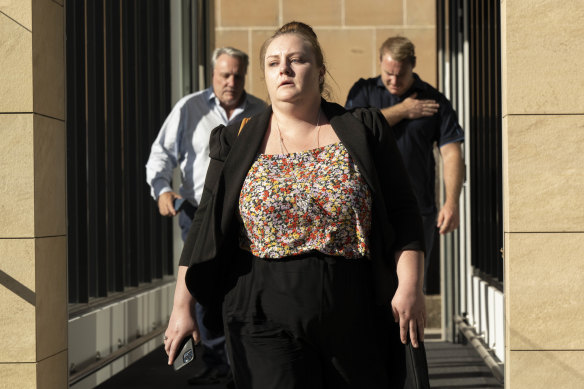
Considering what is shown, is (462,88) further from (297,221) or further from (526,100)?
(297,221)

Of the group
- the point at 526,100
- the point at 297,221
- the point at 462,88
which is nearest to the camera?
the point at 297,221

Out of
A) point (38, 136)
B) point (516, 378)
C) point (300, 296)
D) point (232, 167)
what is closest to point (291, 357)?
point (300, 296)

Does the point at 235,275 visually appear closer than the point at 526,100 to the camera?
Yes

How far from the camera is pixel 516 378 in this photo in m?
4.26

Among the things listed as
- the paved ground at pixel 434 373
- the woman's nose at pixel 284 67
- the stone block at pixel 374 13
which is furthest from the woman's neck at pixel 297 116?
the stone block at pixel 374 13

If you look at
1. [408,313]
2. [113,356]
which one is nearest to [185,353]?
[408,313]

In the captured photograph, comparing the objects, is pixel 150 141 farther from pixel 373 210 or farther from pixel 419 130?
pixel 373 210

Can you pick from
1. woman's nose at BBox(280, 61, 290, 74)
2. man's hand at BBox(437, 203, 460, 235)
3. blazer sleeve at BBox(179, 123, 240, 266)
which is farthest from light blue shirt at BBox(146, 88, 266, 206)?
woman's nose at BBox(280, 61, 290, 74)

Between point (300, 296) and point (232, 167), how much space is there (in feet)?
1.47

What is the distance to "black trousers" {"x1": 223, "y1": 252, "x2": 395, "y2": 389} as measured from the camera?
9.52 ft

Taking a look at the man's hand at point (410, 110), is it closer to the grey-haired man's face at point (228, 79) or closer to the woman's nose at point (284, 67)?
the grey-haired man's face at point (228, 79)

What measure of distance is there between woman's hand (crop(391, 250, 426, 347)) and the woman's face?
0.58 m

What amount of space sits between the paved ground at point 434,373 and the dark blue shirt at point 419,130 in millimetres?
1308

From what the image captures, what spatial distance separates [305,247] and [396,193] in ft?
1.16
